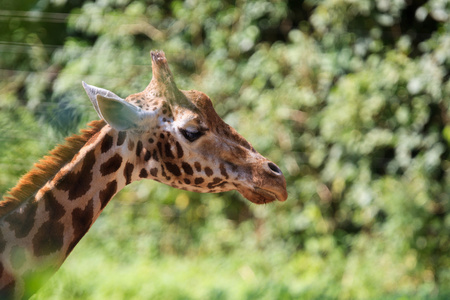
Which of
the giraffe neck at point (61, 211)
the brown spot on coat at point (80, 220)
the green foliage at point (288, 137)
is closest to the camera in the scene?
the giraffe neck at point (61, 211)

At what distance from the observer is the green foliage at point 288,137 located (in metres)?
5.76

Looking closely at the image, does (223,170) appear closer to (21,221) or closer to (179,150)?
(179,150)

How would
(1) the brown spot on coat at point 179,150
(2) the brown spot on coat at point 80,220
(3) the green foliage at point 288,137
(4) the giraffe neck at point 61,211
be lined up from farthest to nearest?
(3) the green foliage at point 288,137 < (1) the brown spot on coat at point 179,150 < (2) the brown spot on coat at point 80,220 < (4) the giraffe neck at point 61,211

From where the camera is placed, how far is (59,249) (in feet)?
7.44

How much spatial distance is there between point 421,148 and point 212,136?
4.01 m

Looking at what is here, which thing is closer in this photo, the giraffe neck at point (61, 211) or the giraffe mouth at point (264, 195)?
the giraffe neck at point (61, 211)

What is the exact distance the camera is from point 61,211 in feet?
7.47

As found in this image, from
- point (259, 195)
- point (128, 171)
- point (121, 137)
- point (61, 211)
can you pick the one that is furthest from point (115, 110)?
point (259, 195)

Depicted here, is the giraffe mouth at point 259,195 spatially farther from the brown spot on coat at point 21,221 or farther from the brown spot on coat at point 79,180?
the brown spot on coat at point 21,221

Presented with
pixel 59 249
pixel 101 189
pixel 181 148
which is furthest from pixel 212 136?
pixel 59 249

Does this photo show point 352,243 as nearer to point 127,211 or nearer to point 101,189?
point 127,211

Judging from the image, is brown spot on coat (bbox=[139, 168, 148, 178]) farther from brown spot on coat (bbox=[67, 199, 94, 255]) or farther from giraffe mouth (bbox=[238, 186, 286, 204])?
giraffe mouth (bbox=[238, 186, 286, 204])

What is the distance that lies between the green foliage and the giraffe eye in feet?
9.22

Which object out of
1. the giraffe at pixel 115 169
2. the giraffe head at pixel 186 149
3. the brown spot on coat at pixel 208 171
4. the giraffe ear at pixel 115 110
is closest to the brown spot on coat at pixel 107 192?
the giraffe at pixel 115 169
